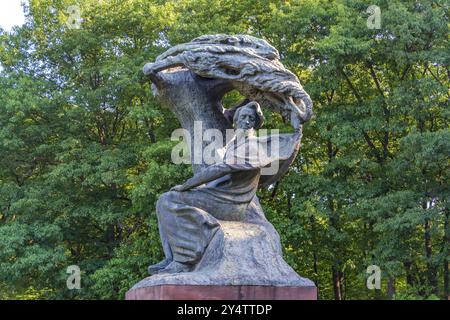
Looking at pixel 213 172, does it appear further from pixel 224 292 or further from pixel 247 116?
pixel 224 292

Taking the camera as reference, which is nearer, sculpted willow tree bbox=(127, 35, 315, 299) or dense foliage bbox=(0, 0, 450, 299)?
sculpted willow tree bbox=(127, 35, 315, 299)

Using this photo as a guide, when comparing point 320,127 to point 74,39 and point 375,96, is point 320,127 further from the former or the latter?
point 74,39

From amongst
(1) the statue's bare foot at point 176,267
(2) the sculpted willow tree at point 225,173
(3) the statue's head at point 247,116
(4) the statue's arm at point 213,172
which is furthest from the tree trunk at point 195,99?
(1) the statue's bare foot at point 176,267

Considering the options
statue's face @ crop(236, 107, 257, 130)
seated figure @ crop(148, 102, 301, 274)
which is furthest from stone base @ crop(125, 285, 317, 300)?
statue's face @ crop(236, 107, 257, 130)

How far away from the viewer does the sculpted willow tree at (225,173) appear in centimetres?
730

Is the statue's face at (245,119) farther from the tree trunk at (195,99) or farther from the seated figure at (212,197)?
the tree trunk at (195,99)

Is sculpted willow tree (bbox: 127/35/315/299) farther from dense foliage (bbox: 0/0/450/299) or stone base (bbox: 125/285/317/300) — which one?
dense foliage (bbox: 0/0/450/299)

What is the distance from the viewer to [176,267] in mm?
7613

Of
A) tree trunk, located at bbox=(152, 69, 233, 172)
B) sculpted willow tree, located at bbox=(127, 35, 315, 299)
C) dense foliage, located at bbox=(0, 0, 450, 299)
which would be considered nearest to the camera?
sculpted willow tree, located at bbox=(127, 35, 315, 299)

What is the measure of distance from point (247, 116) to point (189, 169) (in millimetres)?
8378

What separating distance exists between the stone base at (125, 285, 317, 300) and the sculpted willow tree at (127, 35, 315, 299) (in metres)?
0.04

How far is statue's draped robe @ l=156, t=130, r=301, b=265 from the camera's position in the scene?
7562 millimetres

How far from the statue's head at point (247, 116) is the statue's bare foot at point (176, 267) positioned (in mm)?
1534
